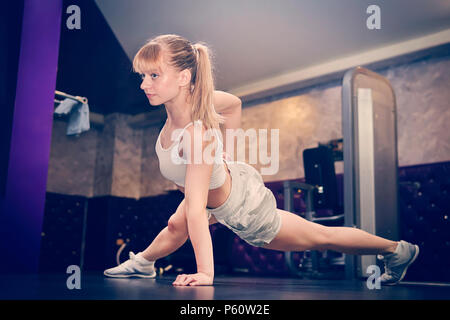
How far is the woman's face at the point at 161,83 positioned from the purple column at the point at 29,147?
117cm

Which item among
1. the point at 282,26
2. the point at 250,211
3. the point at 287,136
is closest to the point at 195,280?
the point at 250,211

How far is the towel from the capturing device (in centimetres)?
336

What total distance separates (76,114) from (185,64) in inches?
74.4

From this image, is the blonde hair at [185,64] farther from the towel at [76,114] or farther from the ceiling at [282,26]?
the ceiling at [282,26]

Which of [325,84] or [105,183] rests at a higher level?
[325,84]

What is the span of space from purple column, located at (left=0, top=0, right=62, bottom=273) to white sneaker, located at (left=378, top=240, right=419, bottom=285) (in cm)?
188

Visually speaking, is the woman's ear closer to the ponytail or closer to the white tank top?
the ponytail

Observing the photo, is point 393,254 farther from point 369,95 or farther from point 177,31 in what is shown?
point 177,31

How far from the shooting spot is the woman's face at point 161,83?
175 cm

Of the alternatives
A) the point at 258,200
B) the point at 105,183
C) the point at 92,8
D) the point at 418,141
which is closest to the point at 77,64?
the point at 92,8

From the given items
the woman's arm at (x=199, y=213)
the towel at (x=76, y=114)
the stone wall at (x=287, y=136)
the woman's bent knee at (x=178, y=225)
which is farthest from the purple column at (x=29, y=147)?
the stone wall at (x=287, y=136)

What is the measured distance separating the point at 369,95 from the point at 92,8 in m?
2.85

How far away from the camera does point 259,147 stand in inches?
227
